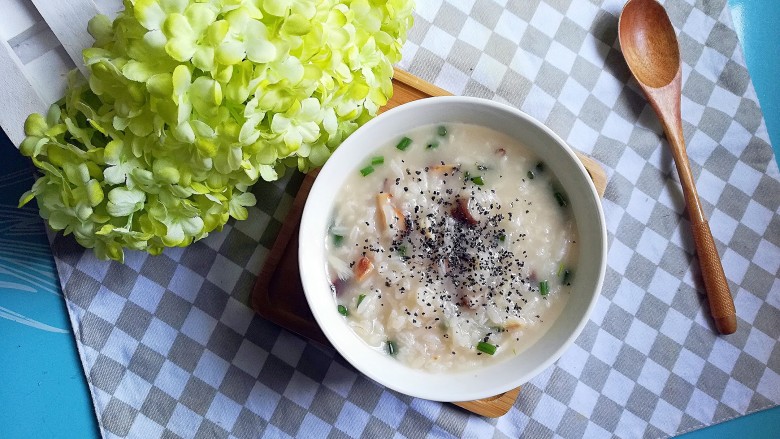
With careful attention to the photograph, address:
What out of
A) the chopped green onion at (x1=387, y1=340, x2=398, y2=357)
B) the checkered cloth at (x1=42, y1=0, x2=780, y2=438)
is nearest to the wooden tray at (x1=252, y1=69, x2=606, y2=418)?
the checkered cloth at (x1=42, y1=0, x2=780, y2=438)

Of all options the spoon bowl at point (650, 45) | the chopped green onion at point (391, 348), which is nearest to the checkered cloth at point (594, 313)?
the spoon bowl at point (650, 45)

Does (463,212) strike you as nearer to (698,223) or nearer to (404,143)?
(404,143)

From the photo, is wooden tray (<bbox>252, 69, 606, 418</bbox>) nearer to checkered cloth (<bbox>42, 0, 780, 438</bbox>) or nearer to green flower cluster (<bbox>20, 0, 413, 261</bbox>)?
checkered cloth (<bbox>42, 0, 780, 438</bbox>)

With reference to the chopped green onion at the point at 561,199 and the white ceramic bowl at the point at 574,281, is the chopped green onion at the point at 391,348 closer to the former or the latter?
the white ceramic bowl at the point at 574,281

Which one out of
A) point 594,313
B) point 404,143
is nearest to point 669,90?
point 594,313

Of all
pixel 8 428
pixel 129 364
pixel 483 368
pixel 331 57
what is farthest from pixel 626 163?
pixel 8 428

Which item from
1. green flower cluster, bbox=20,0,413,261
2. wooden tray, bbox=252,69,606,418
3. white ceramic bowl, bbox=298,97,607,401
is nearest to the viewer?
green flower cluster, bbox=20,0,413,261
